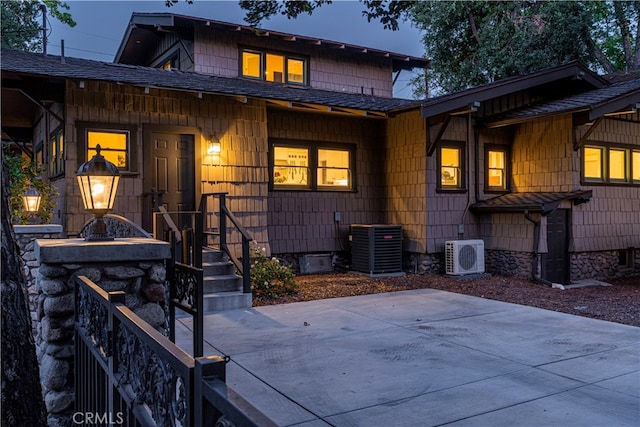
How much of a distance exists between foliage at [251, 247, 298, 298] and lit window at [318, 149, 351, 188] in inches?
115

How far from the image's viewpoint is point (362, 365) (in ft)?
15.0

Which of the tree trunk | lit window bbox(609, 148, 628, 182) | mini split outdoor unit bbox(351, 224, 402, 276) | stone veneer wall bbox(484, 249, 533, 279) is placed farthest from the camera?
lit window bbox(609, 148, 628, 182)

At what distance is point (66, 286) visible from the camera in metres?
3.06

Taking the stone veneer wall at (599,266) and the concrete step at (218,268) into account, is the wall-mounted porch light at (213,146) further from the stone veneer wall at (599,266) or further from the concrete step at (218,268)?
the stone veneer wall at (599,266)

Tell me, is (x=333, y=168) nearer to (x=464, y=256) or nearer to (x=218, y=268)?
(x=464, y=256)

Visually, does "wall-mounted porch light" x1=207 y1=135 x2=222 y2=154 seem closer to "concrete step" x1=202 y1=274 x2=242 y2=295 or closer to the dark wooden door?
"concrete step" x1=202 y1=274 x2=242 y2=295

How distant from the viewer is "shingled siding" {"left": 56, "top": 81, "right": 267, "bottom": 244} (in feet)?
26.1

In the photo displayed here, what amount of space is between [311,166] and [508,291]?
460 centimetres

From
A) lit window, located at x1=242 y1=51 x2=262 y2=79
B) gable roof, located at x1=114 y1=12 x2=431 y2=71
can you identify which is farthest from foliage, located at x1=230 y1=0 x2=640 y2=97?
lit window, located at x1=242 y1=51 x2=262 y2=79

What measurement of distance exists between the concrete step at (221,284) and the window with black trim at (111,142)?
2.49m

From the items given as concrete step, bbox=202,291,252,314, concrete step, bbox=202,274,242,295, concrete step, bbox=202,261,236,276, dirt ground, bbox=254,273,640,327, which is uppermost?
concrete step, bbox=202,261,236,276

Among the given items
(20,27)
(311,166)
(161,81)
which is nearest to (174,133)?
(161,81)

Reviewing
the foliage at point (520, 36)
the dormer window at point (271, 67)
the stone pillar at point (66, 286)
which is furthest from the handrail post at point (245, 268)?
the foliage at point (520, 36)

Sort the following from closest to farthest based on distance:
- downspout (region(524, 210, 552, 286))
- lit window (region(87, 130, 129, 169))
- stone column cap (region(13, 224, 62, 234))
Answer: stone column cap (region(13, 224, 62, 234)) < lit window (region(87, 130, 129, 169)) < downspout (region(524, 210, 552, 286))
